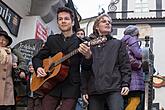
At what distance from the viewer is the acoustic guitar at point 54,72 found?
3988 millimetres

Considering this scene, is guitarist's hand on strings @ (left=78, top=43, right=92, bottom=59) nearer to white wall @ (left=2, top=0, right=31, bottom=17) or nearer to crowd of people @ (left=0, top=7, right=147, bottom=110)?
crowd of people @ (left=0, top=7, right=147, bottom=110)

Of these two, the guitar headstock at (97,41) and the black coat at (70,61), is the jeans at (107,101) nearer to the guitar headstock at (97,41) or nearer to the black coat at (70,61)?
the black coat at (70,61)

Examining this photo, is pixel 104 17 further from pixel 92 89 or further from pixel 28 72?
pixel 28 72

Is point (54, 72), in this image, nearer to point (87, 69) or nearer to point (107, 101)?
point (87, 69)

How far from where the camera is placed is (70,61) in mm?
4098

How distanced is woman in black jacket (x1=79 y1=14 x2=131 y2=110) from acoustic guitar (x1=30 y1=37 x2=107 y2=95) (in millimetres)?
167

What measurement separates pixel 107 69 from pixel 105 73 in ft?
0.18

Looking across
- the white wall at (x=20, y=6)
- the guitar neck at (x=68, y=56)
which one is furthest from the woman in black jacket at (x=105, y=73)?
the white wall at (x=20, y=6)

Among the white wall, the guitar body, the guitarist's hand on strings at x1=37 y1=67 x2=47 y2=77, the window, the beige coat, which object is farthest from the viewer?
the window

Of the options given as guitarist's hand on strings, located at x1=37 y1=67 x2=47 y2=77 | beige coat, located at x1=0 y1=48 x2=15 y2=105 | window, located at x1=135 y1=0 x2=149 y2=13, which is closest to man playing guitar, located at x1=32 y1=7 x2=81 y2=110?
guitarist's hand on strings, located at x1=37 y1=67 x2=47 y2=77

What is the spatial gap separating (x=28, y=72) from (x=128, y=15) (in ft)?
75.0

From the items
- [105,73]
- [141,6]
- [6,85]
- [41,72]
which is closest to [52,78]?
[41,72]

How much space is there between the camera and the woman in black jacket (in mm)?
4066

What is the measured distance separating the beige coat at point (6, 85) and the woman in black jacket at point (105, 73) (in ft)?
4.92
